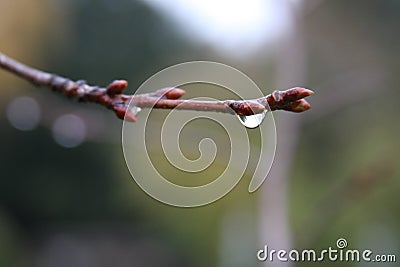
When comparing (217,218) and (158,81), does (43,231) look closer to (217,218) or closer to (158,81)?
(217,218)

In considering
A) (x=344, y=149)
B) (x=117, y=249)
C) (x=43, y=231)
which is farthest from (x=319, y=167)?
(x=43, y=231)

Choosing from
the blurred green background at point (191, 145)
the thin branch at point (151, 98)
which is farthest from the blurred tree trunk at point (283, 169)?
the thin branch at point (151, 98)

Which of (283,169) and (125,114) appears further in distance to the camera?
(283,169)

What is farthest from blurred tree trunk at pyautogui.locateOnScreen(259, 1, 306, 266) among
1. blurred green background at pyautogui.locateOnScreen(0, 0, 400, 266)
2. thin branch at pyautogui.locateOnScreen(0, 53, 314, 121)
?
thin branch at pyautogui.locateOnScreen(0, 53, 314, 121)

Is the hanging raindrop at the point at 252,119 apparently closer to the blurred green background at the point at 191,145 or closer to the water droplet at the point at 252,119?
the water droplet at the point at 252,119

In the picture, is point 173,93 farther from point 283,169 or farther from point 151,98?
point 283,169

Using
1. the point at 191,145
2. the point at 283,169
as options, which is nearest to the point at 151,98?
the point at 283,169

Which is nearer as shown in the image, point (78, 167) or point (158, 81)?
point (158, 81)
